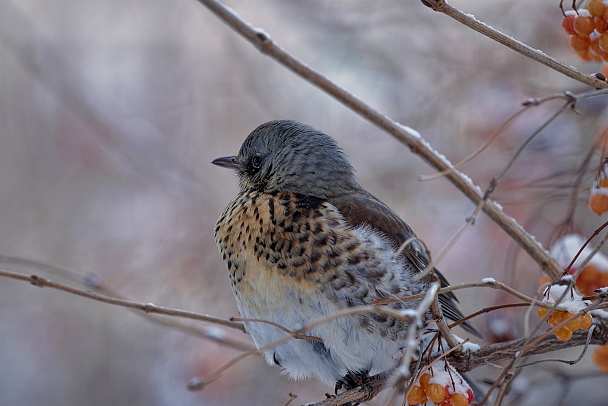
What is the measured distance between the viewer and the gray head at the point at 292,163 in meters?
2.97

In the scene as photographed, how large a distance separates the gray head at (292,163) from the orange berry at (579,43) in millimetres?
1170

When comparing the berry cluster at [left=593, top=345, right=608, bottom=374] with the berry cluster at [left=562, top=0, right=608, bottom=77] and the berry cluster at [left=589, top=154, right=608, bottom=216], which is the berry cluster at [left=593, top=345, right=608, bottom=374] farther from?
the berry cluster at [left=562, top=0, right=608, bottom=77]

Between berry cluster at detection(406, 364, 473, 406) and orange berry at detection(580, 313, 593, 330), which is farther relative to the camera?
berry cluster at detection(406, 364, 473, 406)

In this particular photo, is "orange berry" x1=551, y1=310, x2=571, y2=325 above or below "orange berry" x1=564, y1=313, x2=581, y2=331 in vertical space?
above

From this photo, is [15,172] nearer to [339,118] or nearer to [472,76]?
[339,118]

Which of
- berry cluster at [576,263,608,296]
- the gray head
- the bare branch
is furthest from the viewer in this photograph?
the gray head

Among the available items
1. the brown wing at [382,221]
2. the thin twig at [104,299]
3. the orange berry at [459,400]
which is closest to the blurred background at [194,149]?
the brown wing at [382,221]

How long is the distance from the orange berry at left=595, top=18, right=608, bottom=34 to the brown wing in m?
1.12

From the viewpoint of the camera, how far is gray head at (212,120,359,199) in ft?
9.75

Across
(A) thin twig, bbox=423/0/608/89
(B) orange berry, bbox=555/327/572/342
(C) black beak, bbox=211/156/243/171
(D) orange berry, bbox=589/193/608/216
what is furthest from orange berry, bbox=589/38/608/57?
(C) black beak, bbox=211/156/243/171

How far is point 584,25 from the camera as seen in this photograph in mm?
1991

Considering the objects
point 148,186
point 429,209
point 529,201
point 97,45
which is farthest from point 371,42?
point 97,45

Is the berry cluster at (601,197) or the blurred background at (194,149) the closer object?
the berry cluster at (601,197)

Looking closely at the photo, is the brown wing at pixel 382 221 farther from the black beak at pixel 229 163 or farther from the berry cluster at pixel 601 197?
the berry cluster at pixel 601 197
